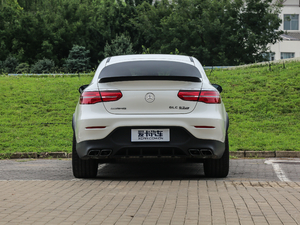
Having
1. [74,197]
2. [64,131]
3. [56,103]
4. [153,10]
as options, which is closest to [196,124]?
[74,197]

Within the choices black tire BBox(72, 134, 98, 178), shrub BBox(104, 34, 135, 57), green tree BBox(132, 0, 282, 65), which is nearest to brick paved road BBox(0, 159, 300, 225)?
black tire BBox(72, 134, 98, 178)

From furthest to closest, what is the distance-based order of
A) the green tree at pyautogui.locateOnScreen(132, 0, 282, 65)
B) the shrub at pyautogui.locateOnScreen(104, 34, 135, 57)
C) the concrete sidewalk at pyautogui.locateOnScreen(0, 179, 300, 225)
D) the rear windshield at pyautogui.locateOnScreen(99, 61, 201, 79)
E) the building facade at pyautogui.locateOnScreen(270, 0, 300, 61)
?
the building facade at pyautogui.locateOnScreen(270, 0, 300, 61) < the green tree at pyautogui.locateOnScreen(132, 0, 282, 65) < the shrub at pyautogui.locateOnScreen(104, 34, 135, 57) < the rear windshield at pyautogui.locateOnScreen(99, 61, 201, 79) < the concrete sidewalk at pyautogui.locateOnScreen(0, 179, 300, 225)

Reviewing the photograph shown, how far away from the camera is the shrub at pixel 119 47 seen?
41.6 meters

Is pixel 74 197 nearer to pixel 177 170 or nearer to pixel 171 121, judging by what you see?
pixel 171 121

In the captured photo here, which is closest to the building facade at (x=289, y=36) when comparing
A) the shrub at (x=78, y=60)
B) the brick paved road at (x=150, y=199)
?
the shrub at (x=78, y=60)

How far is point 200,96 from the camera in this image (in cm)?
659

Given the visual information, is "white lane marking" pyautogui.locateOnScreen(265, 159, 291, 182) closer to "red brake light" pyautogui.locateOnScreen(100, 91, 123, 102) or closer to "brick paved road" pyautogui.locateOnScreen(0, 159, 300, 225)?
"brick paved road" pyautogui.locateOnScreen(0, 159, 300, 225)

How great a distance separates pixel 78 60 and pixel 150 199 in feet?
129

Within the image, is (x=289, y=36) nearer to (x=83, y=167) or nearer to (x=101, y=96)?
(x=83, y=167)

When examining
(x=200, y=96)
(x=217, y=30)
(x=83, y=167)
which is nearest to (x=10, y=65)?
(x=217, y=30)

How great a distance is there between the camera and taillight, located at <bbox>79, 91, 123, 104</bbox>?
21.5ft

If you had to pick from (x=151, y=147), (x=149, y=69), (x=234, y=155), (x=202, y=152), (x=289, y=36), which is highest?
(x=289, y=36)

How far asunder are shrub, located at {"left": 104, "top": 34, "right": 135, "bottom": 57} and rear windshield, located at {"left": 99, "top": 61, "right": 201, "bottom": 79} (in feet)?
113

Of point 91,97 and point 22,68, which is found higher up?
point 91,97
